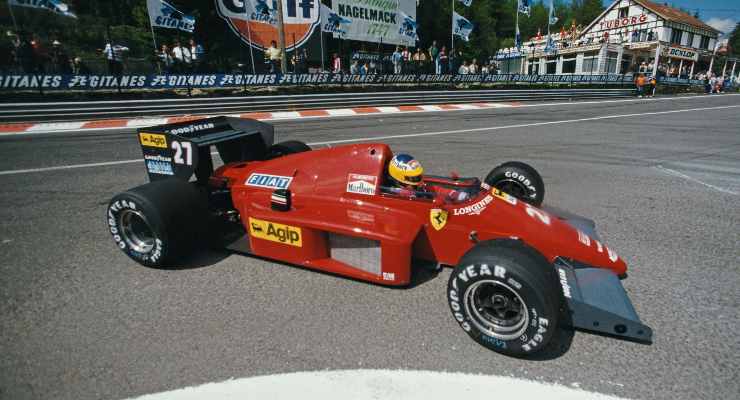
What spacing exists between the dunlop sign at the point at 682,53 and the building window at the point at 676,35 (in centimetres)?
111

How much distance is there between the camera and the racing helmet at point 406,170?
10.1 feet

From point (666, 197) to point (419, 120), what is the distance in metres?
8.06

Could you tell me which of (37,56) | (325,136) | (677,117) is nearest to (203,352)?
(325,136)

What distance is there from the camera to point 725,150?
864 cm

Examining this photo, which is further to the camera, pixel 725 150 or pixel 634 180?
pixel 725 150

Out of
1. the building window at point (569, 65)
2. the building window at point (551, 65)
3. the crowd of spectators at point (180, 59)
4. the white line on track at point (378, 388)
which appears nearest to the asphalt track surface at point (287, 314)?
the white line on track at point (378, 388)

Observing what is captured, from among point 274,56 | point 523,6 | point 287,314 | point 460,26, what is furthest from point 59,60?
point 523,6

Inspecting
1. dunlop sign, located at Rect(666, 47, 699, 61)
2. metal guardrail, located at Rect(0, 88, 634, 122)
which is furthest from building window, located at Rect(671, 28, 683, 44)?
metal guardrail, located at Rect(0, 88, 634, 122)

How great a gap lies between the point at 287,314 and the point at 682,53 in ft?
188

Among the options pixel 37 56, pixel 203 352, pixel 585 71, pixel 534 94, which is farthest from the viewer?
pixel 585 71

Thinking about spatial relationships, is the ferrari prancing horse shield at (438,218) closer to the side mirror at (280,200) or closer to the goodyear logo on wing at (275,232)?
the goodyear logo on wing at (275,232)

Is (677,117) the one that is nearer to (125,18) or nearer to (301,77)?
(301,77)

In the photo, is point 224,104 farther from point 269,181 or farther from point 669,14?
point 669,14

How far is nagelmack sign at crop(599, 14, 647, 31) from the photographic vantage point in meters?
43.6
